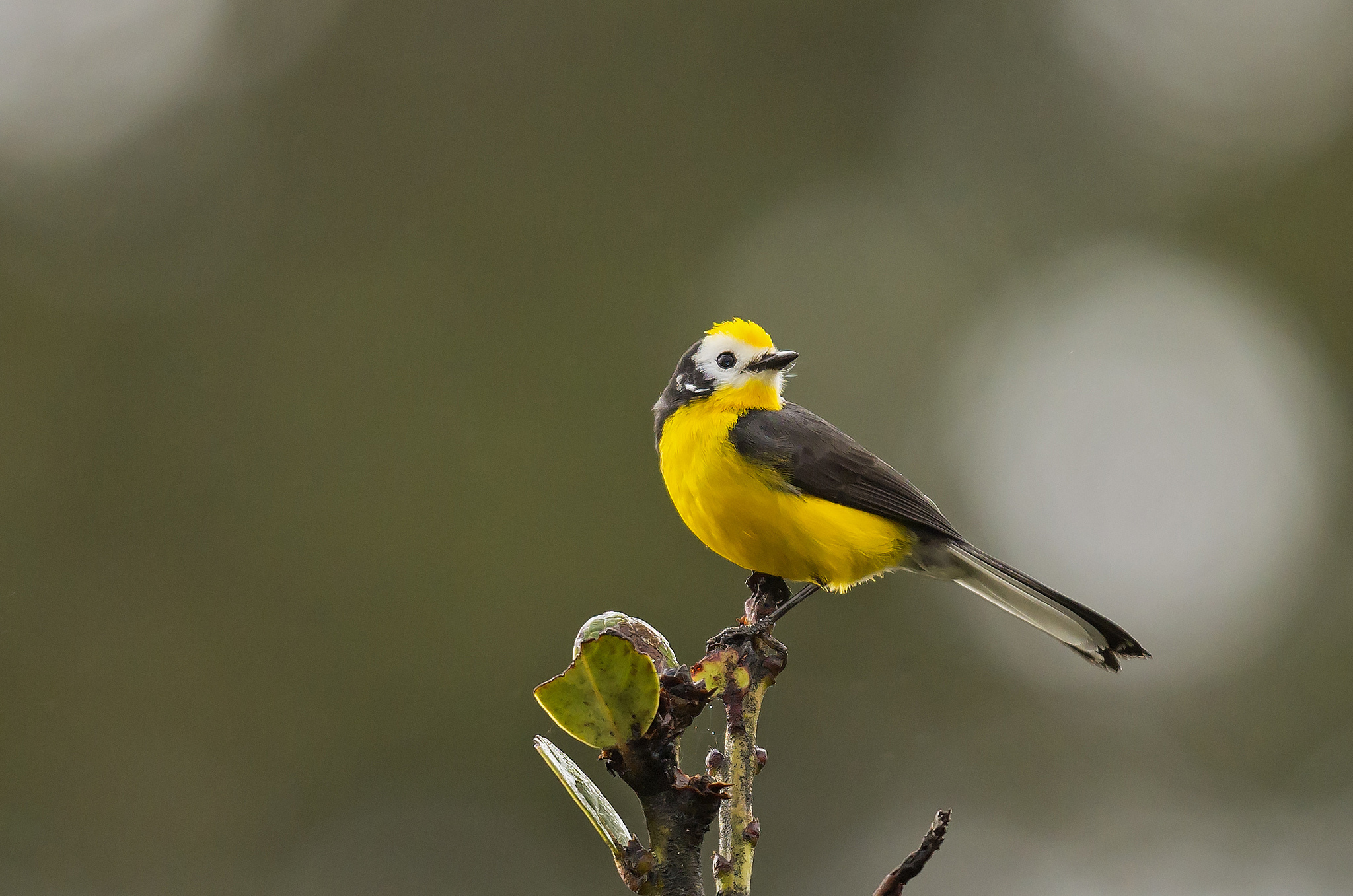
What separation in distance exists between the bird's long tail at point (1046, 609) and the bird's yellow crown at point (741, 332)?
1.22 m

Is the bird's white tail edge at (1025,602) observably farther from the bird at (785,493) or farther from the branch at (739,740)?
the branch at (739,740)

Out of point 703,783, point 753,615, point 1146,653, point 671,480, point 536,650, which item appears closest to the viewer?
point 703,783

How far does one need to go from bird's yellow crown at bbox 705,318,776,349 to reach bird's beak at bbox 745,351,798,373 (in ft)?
0.23

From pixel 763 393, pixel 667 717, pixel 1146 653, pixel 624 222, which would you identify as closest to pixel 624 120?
pixel 624 222

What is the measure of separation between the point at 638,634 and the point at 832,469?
11.5 ft

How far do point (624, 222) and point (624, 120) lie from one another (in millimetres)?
2085

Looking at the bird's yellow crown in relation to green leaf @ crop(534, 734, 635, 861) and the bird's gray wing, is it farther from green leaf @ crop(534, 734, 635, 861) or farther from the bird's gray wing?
green leaf @ crop(534, 734, 635, 861)

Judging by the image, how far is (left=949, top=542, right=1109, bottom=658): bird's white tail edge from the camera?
10.8ft

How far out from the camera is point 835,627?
505 inches

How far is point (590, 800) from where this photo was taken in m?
1.42

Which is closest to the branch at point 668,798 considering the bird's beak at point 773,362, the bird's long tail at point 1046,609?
the bird's long tail at point 1046,609

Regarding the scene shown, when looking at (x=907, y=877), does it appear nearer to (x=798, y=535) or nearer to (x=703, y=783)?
(x=703, y=783)

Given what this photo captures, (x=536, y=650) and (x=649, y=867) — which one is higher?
(x=536, y=650)

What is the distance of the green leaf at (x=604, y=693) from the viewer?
1.36m
